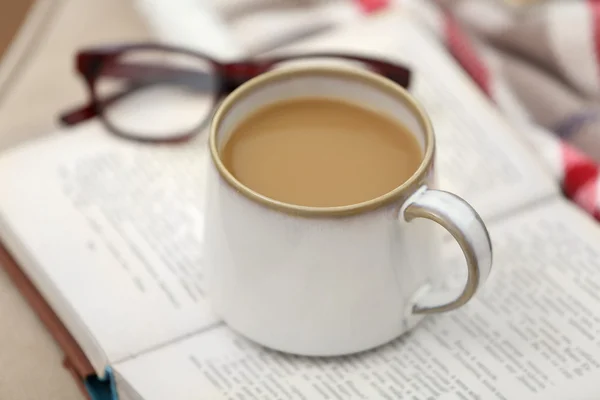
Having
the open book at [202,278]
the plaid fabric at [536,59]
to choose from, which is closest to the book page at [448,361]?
the open book at [202,278]

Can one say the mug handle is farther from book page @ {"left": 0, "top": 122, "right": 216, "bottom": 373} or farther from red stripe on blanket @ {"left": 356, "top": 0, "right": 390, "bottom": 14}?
red stripe on blanket @ {"left": 356, "top": 0, "right": 390, "bottom": 14}

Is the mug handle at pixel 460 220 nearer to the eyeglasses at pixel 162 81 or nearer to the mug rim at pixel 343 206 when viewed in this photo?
the mug rim at pixel 343 206

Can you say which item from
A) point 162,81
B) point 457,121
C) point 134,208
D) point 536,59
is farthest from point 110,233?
point 536,59

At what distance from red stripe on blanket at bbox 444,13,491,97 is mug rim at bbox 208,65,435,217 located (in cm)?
21

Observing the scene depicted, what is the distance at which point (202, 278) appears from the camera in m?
0.43

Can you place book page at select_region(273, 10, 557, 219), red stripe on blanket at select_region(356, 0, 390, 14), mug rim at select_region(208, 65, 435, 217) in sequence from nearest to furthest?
1. mug rim at select_region(208, 65, 435, 217)
2. book page at select_region(273, 10, 557, 219)
3. red stripe on blanket at select_region(356, 0, 390, 14)

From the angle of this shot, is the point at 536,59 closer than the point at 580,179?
No

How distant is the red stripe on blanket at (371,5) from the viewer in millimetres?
598

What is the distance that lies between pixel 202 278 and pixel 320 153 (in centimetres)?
11

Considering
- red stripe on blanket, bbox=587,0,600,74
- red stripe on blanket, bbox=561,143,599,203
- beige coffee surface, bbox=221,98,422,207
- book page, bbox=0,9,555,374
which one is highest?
beige coffee surface, bbox=221,98,422,207

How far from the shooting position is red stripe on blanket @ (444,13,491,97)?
0.57m

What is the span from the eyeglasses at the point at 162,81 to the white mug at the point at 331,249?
0.13m

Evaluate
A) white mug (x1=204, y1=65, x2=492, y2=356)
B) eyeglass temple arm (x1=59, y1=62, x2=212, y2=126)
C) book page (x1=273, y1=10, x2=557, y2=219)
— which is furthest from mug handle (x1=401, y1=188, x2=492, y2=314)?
eyeglass temple arm (x1=59, y1=62, x2=212, y2=126)

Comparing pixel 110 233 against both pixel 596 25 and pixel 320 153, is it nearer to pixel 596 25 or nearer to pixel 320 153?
pixel 320 153
